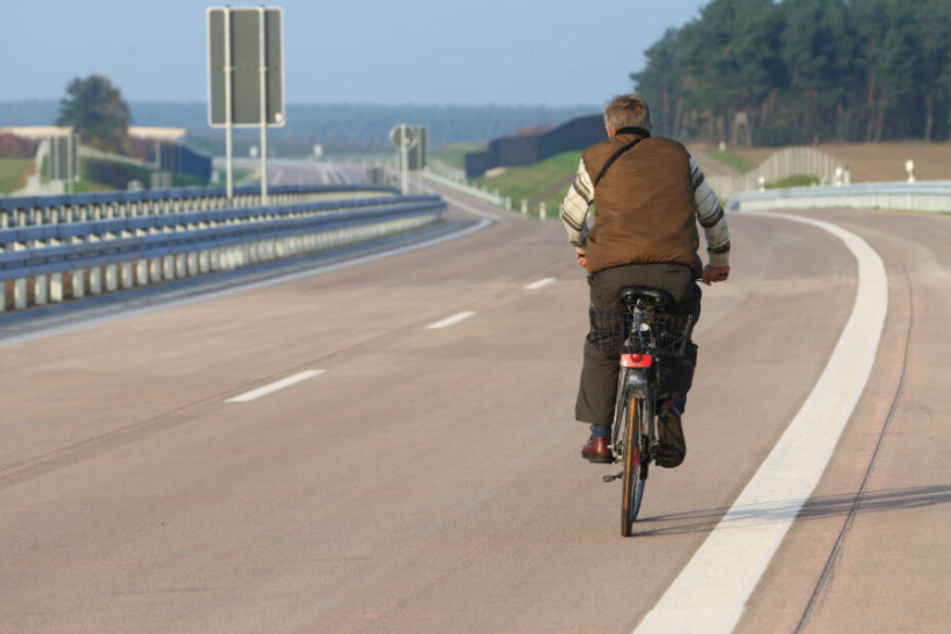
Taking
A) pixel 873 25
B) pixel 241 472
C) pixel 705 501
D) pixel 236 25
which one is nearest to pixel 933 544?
pixel 705 501

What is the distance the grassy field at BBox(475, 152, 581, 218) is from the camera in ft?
464

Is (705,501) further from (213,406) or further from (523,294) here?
(523,294)

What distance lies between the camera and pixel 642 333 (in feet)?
22.8

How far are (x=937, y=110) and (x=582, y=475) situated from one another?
17540 centimetres

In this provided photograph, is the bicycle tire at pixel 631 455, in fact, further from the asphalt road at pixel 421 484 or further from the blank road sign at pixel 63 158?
the blank road sign at pixel 63 158

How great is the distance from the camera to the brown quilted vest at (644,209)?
6.98m

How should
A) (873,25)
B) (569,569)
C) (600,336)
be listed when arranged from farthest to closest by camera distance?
(873,25) → (600,336) → (569,569)

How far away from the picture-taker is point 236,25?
31.0 m

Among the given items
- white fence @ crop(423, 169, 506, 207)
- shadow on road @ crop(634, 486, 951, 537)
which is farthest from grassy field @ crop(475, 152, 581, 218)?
shadow on road @ crop(634, 486, 951, 537)

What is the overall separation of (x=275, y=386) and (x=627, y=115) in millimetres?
5404

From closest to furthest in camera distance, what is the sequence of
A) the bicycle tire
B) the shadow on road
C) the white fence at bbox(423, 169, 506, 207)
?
the bicycle tire → the shadow on road → the white fence at bbox(423, 169, 506, 207)

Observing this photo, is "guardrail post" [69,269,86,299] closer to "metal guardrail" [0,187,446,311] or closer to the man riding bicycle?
"metal guardrail" [0,187,446,311]

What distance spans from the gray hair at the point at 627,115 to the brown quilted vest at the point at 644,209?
17 cm

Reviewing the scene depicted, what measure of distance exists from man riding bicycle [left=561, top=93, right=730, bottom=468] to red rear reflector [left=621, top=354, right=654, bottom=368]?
170mm
